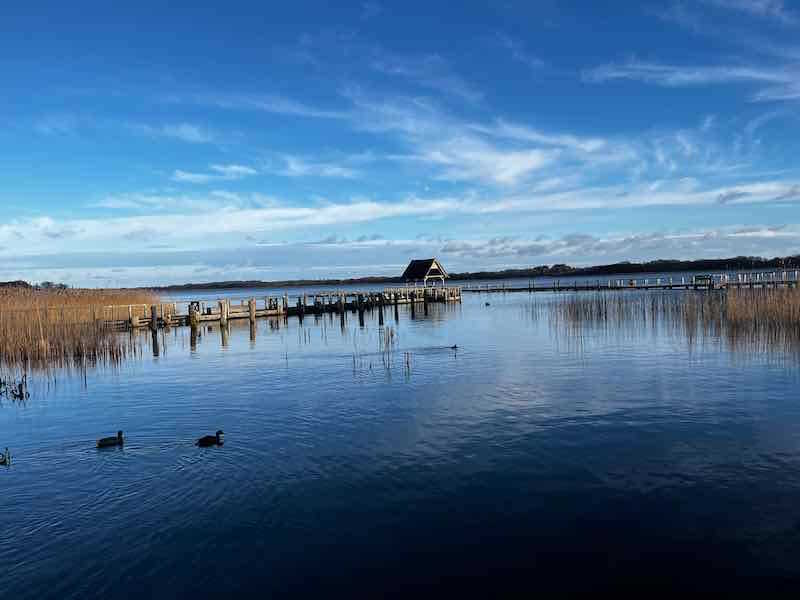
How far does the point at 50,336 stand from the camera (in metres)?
26.5

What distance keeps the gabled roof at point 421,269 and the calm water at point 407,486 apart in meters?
55.7

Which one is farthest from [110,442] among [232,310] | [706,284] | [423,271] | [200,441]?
[706,284]

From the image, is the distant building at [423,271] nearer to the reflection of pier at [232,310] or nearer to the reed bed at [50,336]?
the reflection of pier at [232,310]

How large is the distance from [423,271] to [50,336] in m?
52.6

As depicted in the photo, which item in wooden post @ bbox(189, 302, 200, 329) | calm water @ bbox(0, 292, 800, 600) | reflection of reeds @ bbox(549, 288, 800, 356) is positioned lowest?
calm water @ bbox(0, 292, 800, 600)

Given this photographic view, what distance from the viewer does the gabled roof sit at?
75.1 metres

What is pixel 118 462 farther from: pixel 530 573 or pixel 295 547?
pixel 530 573

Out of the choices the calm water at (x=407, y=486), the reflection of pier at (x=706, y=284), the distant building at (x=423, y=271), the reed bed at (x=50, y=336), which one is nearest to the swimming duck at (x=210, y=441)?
the calm water at (x=407, y=486)

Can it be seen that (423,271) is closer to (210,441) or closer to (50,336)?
(50,336)

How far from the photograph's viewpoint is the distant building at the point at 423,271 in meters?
75.1

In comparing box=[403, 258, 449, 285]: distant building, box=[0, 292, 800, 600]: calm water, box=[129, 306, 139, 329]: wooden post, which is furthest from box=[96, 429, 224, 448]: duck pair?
box=[403, 258, 449, 285]: distant building

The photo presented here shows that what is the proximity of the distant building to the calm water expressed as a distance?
55643 millimetres

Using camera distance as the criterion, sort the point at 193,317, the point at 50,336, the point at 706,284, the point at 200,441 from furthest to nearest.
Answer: the point at 706,284 → the point at 193,317 → the point at 50,336 → the point at 200,441

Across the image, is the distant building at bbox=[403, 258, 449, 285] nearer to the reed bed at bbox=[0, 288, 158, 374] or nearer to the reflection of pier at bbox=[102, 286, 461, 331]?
the reflection of pier at bbox=[102, 286, 461, 331]
